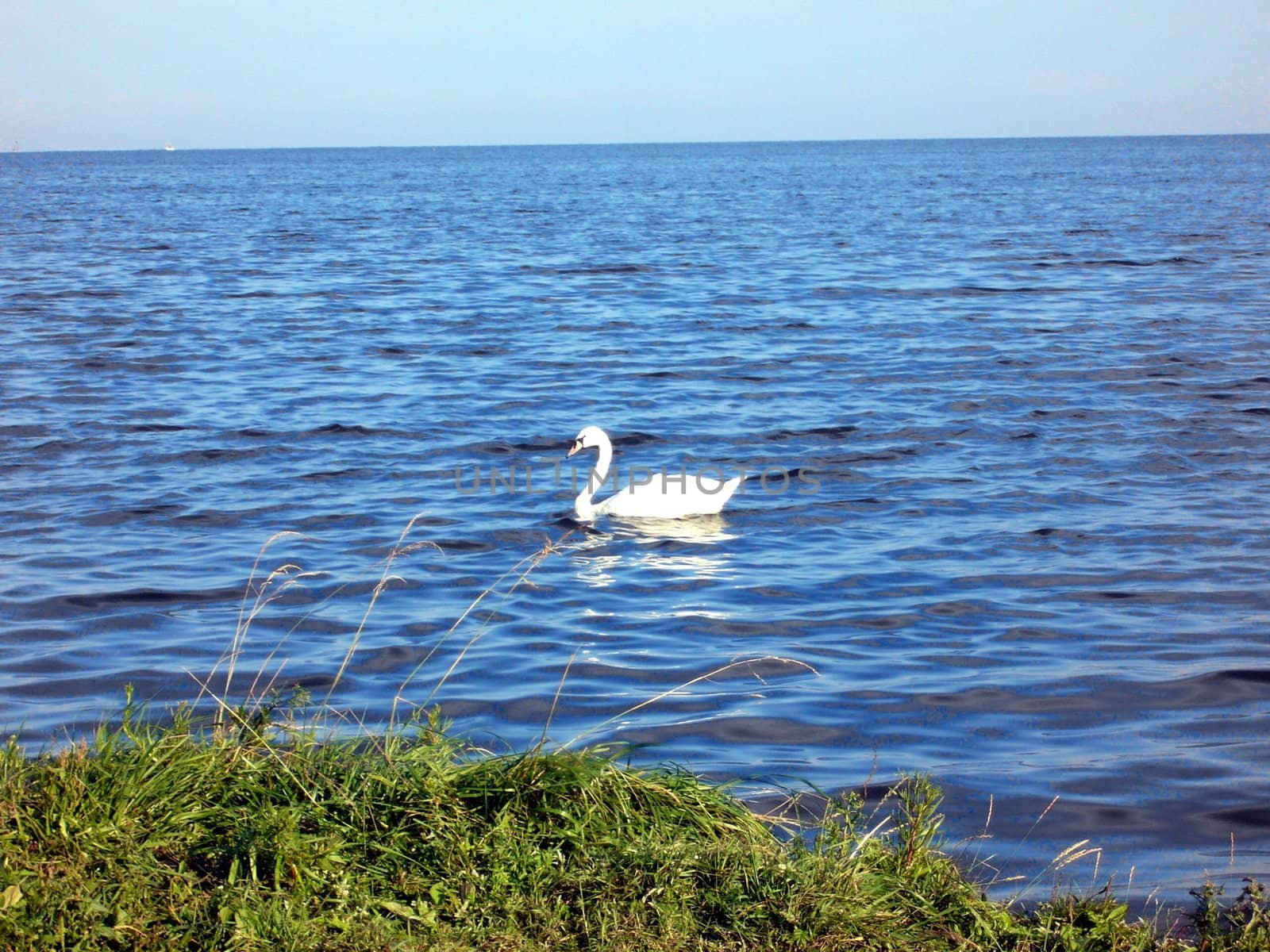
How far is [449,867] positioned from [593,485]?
6852mm

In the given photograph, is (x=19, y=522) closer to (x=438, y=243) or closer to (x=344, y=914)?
(x=344, y=914)

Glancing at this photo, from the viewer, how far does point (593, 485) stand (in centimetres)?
1048

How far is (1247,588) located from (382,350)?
12787mm

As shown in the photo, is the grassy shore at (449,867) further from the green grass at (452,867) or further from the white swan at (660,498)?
the white swan at (660,498)

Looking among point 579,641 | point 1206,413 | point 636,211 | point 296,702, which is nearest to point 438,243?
point 636,211

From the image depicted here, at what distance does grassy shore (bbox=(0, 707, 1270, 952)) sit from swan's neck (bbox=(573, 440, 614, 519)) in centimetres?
591

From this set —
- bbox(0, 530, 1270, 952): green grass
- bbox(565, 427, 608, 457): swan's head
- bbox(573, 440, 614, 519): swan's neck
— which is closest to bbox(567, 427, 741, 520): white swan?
bbox(573, 440, 614, 519): swan's neck

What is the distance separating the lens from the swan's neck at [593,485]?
33.3ft

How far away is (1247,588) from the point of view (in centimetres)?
790

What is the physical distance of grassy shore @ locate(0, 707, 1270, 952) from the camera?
3.46m
